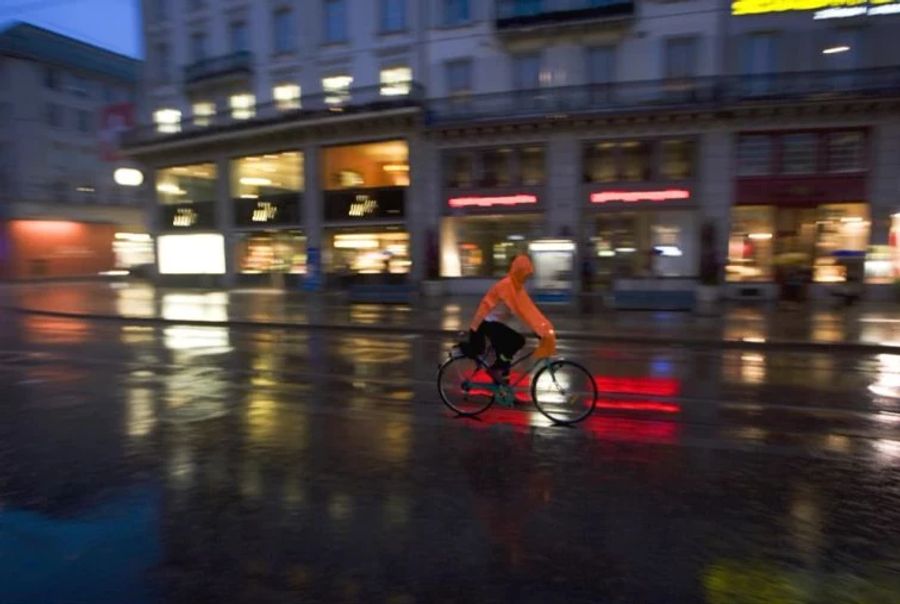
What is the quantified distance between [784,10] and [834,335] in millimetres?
14437

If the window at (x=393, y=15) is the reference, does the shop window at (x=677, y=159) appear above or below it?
below

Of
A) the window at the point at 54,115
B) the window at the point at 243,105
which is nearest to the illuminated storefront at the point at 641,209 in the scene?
the window at the point at 243,105

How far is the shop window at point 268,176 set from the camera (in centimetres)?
2930

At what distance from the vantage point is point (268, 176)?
3025 centimetres

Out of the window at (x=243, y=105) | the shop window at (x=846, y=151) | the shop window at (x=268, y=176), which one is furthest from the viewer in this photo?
the window at (x=243, y=105)

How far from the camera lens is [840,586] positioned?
3635mm

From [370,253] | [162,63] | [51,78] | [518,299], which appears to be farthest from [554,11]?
[51,78]

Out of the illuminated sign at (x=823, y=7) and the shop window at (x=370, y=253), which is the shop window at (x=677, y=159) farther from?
the shop window at (x=370, y=253)

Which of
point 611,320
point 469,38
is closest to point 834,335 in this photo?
point 611,320

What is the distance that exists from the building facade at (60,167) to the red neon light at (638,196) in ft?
103

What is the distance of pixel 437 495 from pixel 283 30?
30113 millimetres

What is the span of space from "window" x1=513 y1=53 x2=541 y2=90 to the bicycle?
20.6 m

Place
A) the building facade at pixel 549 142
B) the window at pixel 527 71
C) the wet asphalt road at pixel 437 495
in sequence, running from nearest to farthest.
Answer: the wet asphalt road at pixel 437 495 → the building facade at pixel 549 142 → the window at pixel 527 71

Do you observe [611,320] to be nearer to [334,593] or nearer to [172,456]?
[172,456]
